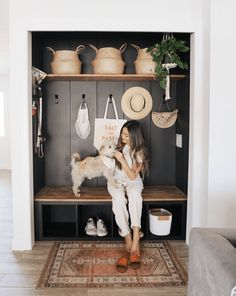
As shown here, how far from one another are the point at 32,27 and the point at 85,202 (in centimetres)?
162

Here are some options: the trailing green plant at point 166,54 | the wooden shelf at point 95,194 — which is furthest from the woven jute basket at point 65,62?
the wooden shelf at point 95,194

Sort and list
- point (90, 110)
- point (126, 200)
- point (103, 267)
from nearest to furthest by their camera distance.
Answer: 1. point (103, 267)
2. point (126, 200)
3. point (90, 110)

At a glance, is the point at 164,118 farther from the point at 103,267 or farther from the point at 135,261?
the point at 103,267

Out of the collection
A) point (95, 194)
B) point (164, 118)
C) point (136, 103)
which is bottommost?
point (95, 194)

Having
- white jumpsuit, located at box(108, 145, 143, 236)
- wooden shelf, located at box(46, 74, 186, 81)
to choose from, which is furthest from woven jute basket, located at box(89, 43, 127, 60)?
white jumpsuit, located at box(108, 145, 143, 236)

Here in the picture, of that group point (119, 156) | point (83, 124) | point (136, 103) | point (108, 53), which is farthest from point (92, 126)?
point (108, 53)

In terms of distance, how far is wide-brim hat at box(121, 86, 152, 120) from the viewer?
3428mm

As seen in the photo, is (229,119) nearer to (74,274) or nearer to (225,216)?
(225,216)

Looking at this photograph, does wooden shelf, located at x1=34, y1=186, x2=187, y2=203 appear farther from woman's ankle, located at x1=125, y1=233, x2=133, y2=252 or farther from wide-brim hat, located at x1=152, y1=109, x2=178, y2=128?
wide-brim hat, located at x1=152, y1=109, x2=178, y2=128

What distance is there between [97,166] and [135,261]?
0.94 m

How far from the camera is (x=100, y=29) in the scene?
2.84 m

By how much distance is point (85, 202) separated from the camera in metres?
3.05

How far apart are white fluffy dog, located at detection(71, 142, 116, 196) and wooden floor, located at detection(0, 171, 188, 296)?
689 millimetres

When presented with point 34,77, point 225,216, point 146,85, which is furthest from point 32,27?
point 225,216
